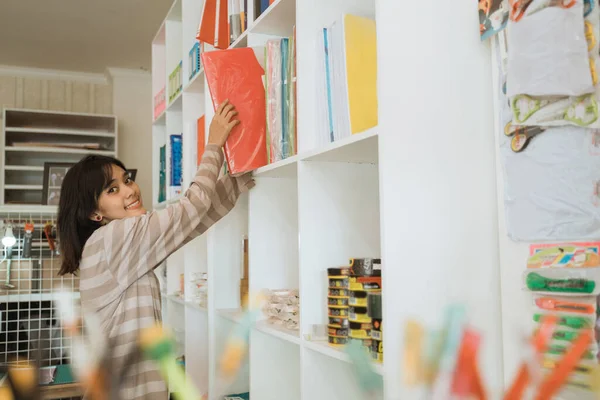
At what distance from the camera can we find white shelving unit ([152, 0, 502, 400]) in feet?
3.27

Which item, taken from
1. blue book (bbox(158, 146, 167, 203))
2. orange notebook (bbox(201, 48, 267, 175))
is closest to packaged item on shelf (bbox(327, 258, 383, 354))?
orange notebook (bbox(201, 48, 267, 175))

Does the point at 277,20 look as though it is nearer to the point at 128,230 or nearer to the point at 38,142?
the point at 128,230

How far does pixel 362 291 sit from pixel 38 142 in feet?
15.1

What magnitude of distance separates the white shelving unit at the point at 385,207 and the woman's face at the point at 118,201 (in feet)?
0.94

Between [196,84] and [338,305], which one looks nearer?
[338,305]

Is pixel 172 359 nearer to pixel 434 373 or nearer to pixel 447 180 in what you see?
pixel 434 373

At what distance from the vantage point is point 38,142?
16.5 ft

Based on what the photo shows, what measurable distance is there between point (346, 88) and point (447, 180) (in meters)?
0.30

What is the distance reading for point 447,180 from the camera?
3.42ft

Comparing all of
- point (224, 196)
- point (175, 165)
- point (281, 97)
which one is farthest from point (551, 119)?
point (175, 165)

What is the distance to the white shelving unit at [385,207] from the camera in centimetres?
100

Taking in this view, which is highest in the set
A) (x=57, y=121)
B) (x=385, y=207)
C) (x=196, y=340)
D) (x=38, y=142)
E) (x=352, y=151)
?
(x=57, y=121)

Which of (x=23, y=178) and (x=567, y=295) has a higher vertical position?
(x=23, y=178)

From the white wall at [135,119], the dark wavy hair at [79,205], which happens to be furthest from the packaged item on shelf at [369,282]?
the white wall at [135,119]
